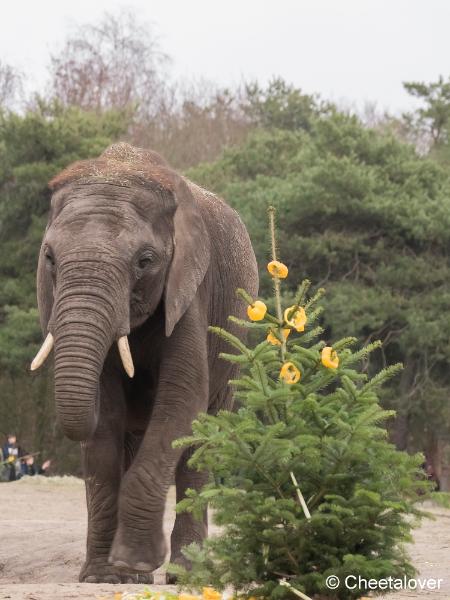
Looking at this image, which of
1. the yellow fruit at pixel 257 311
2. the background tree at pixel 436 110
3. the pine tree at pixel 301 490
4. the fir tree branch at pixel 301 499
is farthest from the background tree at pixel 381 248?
the fir tree branch at pixel 301 499

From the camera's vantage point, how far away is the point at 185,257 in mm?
9469

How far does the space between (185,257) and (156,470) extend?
4.92ft

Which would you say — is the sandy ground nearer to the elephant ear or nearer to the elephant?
the elephant

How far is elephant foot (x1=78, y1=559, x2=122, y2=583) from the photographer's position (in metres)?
8.80

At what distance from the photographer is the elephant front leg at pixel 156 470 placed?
8.77m

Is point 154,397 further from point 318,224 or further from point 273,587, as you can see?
point 318,224

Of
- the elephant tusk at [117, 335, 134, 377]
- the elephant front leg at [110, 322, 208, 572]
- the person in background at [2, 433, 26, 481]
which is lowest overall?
the elephant front leg at [110, 322, 208, 572]

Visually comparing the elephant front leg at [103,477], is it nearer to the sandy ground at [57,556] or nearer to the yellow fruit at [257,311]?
the sandy ground at [57,556]

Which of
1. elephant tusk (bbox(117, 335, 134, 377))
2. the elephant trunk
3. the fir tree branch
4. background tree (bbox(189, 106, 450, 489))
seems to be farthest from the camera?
background tree (bbox(189, 106, 450, 489))

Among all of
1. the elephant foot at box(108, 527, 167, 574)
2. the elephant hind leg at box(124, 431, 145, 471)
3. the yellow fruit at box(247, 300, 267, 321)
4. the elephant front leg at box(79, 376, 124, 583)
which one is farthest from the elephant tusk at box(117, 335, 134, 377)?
the yellow fruit at box(247, 300, 267, 321)

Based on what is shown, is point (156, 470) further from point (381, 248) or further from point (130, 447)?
point (381, 248)

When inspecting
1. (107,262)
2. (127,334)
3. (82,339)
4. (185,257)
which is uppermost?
(185,257)

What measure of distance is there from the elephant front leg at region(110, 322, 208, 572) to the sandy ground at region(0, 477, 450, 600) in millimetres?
526

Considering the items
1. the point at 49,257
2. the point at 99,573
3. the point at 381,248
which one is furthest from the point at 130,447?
the point at 381,248
